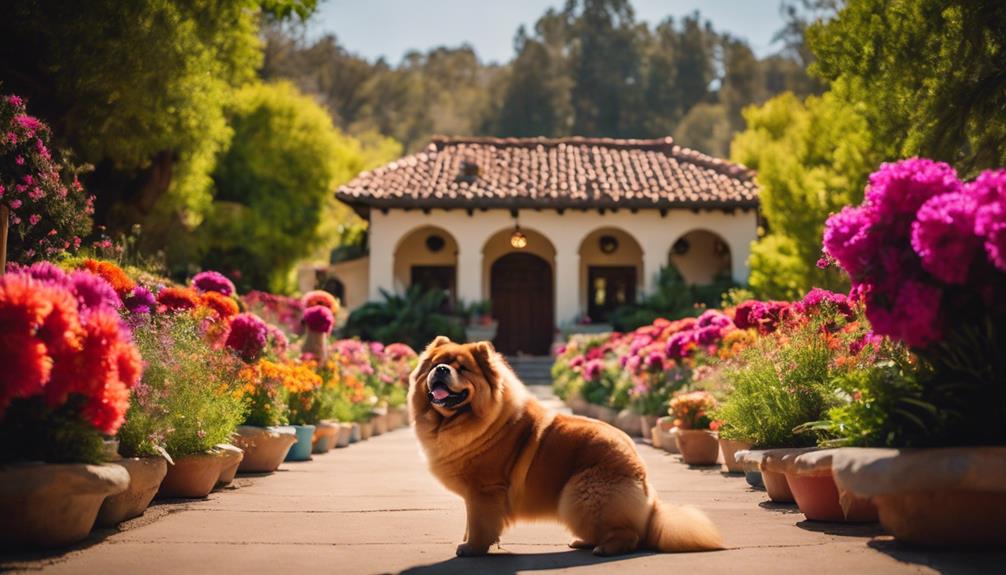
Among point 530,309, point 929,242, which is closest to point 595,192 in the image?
point 530,309

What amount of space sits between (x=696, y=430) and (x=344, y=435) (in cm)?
556

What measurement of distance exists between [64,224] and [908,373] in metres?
7.74

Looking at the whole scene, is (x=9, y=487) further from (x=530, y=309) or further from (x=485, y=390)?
(x=530, y=309)

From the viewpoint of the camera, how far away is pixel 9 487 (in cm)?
495

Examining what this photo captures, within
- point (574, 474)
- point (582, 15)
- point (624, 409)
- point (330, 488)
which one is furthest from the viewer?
point (582, 15)

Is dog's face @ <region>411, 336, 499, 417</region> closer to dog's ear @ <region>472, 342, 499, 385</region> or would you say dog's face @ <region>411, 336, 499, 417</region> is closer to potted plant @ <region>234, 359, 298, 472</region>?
dog's ear @ <region>472, 342, 499, 385</region>

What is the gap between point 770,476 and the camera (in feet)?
25.2

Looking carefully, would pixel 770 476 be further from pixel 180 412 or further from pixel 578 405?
pixel 578 405

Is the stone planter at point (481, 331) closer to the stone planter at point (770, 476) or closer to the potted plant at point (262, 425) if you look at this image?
the potted plant at point (262, 425)

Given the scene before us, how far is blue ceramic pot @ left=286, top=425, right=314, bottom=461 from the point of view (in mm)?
11859

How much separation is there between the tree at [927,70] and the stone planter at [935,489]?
636 centimetres

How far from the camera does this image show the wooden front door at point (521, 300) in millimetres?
33812

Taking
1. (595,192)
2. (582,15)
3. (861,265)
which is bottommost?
(861,265)

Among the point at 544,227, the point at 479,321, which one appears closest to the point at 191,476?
the point at 479,321
